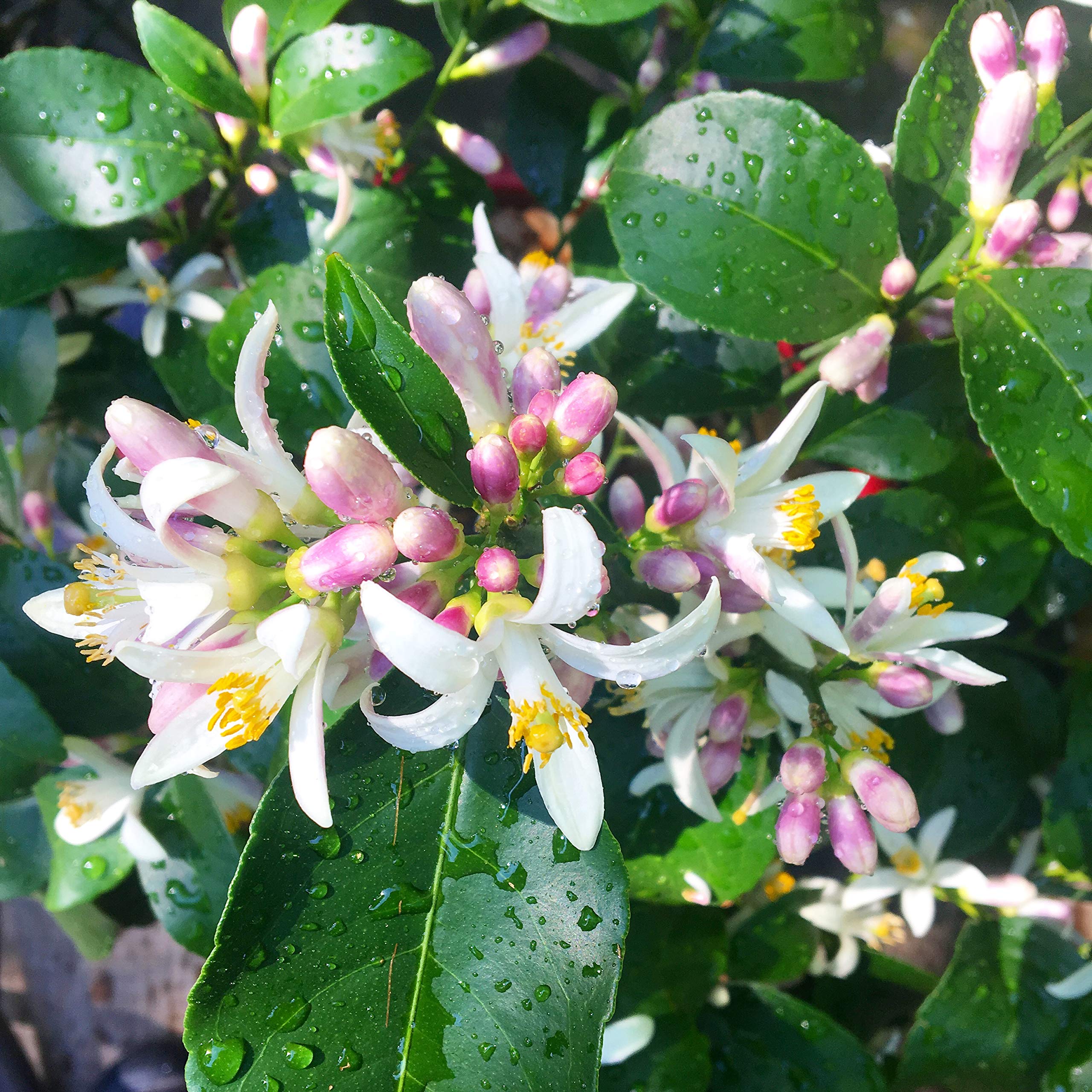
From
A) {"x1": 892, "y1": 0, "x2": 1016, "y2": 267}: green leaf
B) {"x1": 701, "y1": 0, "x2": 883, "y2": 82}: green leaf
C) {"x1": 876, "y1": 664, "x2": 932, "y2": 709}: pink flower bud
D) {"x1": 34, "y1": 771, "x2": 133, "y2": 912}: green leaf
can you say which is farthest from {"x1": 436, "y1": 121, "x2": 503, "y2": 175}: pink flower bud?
{"x1": 34, "y1": 771, "x2": 133, "y2": 912}: green leaf

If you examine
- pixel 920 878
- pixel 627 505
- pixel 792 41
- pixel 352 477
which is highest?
pixel 792 41

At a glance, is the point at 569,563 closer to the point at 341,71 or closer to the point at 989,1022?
the point at 341,71

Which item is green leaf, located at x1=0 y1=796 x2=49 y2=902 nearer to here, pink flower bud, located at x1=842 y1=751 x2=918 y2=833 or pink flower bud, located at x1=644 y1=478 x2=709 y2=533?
pink flower bud, located at x1=644 y1=478 x2=709 y2=533

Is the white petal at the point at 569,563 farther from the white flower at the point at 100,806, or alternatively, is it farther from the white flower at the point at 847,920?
the white flower at the point at 847,920

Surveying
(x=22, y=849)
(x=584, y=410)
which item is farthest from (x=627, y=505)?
(x=22, y=849)

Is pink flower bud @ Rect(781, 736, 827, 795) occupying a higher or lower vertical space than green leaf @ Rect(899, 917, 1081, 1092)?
higher
